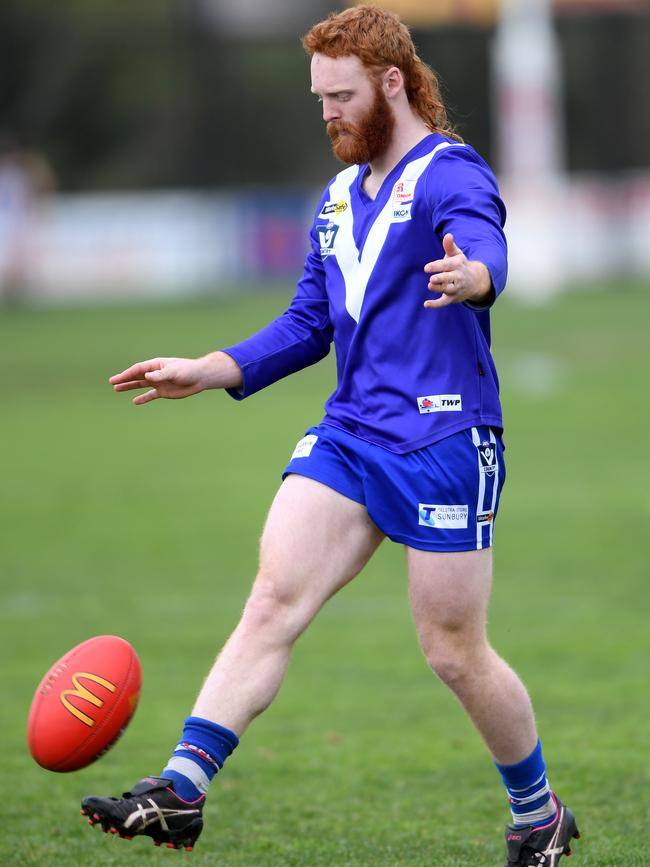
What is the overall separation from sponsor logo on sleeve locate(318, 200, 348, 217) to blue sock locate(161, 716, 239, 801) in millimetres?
1524

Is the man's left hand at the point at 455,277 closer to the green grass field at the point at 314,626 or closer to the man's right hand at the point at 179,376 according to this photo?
the man's right hand at the point at 179,376

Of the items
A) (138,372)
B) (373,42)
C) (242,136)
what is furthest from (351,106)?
(242,136)

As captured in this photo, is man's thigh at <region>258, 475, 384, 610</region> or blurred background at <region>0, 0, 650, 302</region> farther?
blurred background at <region>0, 0, 650, 302</region>

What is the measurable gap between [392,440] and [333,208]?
0.75m

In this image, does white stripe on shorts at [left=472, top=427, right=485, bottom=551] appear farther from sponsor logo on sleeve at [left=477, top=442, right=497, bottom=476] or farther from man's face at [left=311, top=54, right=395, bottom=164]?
man's face at [left=311, top=54, right=395, bottom=164]

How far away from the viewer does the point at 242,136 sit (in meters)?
39.2

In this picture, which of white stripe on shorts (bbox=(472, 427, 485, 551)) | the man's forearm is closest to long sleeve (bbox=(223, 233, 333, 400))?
the man's forearm

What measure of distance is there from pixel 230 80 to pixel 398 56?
118 ft

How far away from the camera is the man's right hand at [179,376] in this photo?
4.74 m

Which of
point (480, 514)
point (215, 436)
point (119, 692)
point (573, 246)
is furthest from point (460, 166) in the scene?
point (573, 246)

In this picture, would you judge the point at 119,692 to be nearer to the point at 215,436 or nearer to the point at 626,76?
the point at 215,436

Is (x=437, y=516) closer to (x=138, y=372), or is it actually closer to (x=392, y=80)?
(x=138, y=372)

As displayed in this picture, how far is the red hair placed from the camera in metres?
4.55

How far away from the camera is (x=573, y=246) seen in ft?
110
